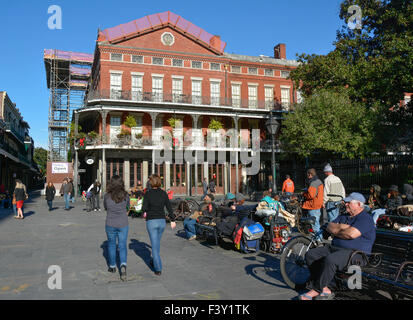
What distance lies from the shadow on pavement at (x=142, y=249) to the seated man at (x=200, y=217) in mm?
1288

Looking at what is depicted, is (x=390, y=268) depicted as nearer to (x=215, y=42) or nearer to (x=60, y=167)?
(x=60, y=167)

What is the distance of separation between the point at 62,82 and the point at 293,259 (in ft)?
142

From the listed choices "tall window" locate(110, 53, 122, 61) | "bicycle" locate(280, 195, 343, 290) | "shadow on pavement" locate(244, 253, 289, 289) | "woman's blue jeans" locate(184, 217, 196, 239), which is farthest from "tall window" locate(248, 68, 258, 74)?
"bicycle" locate(280, 195, 343, 290)

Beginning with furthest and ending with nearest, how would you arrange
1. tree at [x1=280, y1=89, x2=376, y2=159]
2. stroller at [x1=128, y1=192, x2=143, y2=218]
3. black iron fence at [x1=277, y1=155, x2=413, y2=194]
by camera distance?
tree at [x1=280, y1=89, x2=376, y2=159]
stroller at [x1=128, y1=192, x2=143, y2=218]
black iron fence at [x1=277, y1=155, x2=413, y2=194]

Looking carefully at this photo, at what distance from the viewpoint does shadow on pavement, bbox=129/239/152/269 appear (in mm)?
6829

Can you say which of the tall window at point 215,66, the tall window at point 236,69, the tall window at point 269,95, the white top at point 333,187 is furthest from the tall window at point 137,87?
the white top at point 333,187

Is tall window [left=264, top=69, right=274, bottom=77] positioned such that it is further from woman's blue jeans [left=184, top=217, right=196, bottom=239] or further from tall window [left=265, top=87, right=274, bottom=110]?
woman's blue jeans [left=184, top=217, right=196, bottom=239]

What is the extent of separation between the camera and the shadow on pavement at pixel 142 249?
22.4 feet

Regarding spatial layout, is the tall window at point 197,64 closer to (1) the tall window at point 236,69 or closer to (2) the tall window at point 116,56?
(1) the tall window at point 236,69

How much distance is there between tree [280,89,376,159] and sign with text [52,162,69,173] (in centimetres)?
2109

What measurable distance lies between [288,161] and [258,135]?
14.3 feet

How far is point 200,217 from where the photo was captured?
916 centimetres

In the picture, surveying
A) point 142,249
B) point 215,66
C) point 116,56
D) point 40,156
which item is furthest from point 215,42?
point 40,156
